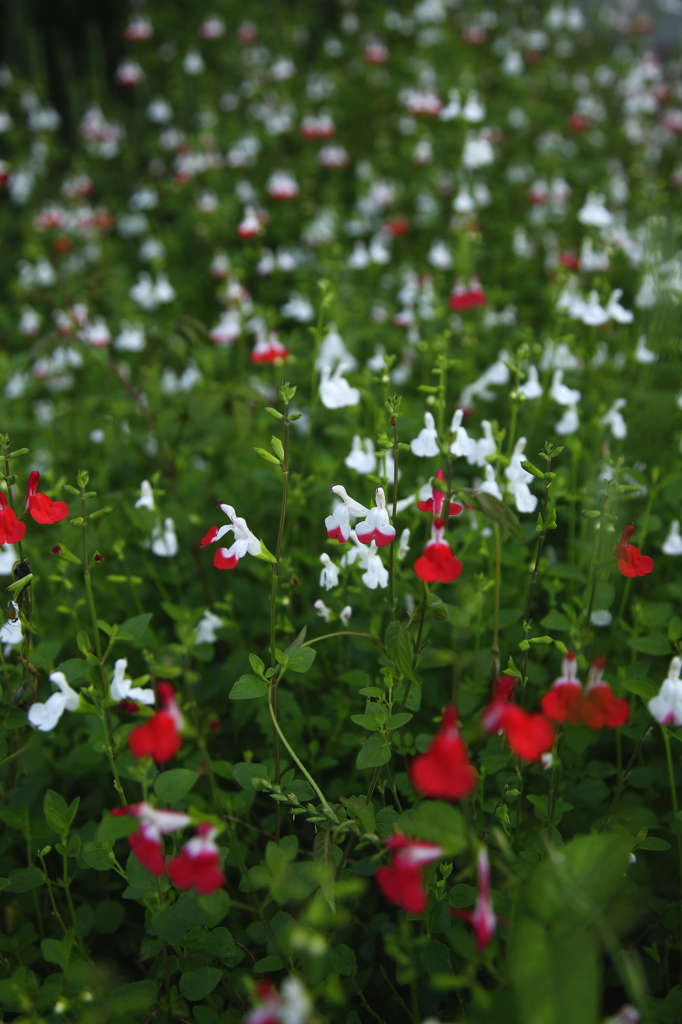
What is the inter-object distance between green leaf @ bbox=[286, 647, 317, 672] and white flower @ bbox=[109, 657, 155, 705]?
11.7 inches

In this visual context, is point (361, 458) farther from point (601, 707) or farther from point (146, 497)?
point (601, 707)

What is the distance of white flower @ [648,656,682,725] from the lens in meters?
1.25

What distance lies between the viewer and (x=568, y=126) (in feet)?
18.8

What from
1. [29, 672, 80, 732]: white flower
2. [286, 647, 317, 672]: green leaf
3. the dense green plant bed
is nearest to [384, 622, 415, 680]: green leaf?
the dense green plant bed

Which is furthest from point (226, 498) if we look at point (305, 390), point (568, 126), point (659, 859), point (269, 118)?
point (568, 126)

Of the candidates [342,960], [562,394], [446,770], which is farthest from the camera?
[562,394]

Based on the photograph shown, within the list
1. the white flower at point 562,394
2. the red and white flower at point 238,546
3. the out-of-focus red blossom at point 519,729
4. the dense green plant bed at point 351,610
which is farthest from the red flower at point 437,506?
the white flower at point 562,394

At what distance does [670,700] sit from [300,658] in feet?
2.13

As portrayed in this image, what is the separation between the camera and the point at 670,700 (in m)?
1.26

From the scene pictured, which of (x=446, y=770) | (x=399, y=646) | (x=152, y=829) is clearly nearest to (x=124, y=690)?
(x=152, y=829)

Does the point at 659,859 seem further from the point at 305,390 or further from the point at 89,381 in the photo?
the point at 89,381

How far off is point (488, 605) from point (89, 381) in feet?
8.47

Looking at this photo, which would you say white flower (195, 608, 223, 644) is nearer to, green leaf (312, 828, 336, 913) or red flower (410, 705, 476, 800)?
green leaf (312, 828, 336, 913)

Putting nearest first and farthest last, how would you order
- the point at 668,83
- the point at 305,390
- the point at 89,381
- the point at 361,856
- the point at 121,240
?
1. the point at 361,856
2. the point at 305,390
3. the point at 89,381
4. the point at 121,240
5. the point at 668,83
